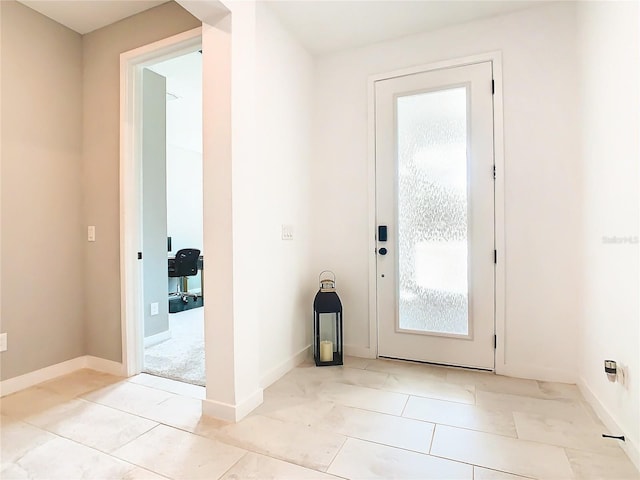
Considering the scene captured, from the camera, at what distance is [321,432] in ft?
5.92

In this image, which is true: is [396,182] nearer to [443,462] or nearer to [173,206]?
[443,462]

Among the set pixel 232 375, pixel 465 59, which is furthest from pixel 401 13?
pixel 232 375

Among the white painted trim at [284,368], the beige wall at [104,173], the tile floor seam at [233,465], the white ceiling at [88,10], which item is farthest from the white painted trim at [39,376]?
the white ceiling at [88,10]

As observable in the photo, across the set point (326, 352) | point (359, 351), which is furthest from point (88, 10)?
point (359, 351)

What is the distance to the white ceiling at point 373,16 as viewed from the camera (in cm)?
241

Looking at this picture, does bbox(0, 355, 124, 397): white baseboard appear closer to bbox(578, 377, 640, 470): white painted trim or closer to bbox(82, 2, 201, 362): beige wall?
bbox(82, 2, 201, 362): beige wall

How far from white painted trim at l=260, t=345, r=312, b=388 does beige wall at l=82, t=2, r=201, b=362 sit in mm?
1194

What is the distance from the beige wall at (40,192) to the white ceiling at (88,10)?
0.08 meters

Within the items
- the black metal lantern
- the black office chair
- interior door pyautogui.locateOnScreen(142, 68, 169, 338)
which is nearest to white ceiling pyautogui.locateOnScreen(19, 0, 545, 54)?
interior door pyautogui.locateOnScreen(142, 68, 169, 338)

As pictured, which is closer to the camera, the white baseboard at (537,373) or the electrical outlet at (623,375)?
the electrical outlet at (623,375)

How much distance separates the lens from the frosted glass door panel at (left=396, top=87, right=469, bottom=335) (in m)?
2.67

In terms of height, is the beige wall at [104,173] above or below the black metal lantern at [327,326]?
above

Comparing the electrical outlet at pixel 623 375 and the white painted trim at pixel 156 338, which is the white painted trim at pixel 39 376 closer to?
the white painted trim at pixel 156 338

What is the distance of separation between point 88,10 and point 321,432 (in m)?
3.26
